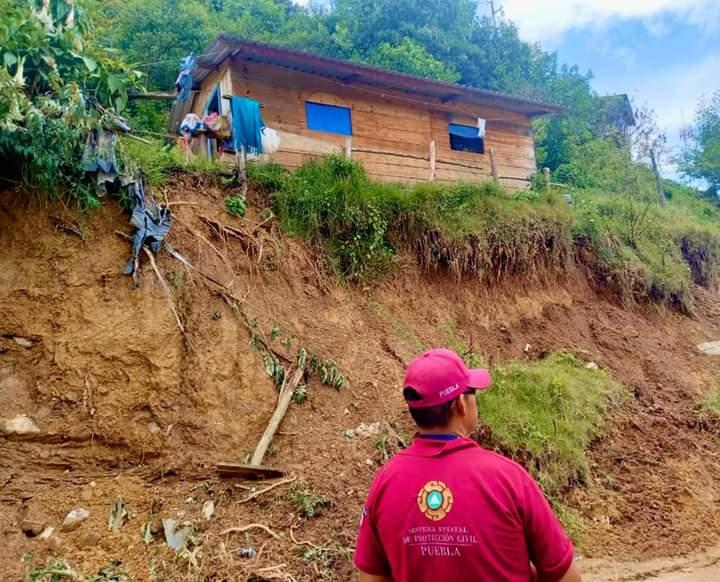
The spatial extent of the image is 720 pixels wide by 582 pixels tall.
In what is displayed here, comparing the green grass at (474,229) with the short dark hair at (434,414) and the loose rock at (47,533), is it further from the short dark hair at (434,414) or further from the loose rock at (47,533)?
the short dark hair at (434,414)

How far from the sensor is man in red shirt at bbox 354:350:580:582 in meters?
1.79

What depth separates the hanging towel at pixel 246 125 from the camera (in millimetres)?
9328

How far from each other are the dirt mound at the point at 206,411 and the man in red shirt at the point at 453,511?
3.16 meters

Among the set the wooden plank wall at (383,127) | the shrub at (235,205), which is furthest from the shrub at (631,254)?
the shrub at (235,205)

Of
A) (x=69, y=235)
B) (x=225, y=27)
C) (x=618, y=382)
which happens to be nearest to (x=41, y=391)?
(x=69, y=235)

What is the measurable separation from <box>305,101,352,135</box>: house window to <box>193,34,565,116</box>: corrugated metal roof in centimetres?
62

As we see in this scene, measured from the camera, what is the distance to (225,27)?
20172 mm

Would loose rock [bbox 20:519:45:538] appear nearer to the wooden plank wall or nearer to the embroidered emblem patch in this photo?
the embroidered emblem patch

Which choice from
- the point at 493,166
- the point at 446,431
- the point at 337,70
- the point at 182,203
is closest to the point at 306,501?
the point at 446,431

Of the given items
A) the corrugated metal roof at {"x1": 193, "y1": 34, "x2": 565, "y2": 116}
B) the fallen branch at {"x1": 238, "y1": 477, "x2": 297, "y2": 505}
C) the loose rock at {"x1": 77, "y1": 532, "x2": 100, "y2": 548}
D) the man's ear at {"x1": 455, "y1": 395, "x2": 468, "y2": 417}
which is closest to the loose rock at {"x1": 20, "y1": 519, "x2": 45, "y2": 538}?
the loose rock at {"x1": 77, "y1": 532, "x2": 100, "y2": 548}

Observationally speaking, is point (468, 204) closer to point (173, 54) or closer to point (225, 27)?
point (173, 54)

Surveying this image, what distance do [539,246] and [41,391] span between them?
8.26 metres

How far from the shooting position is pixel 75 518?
15.9 ft

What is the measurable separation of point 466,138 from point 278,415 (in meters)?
9.58
